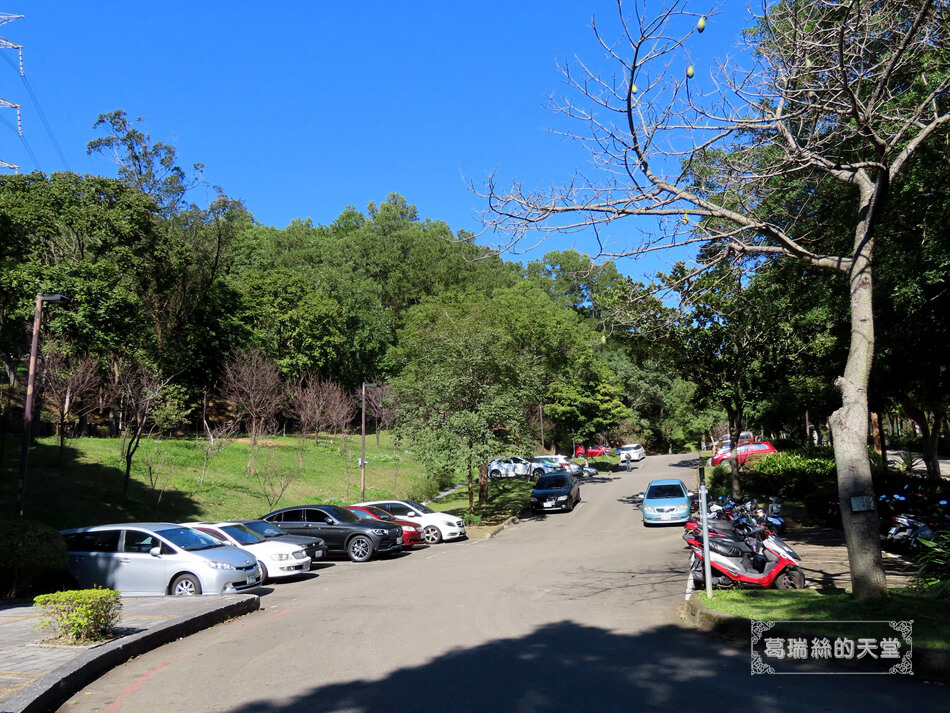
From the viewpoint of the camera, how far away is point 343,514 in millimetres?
19453

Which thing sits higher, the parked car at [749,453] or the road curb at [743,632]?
the parked car at [749,453]

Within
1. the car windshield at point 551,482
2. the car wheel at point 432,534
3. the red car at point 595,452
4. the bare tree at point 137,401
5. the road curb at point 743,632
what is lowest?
the car wheel at point 432,534

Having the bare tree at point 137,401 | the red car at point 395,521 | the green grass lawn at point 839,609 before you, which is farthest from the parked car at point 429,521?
the green grass lawn at point 839,609

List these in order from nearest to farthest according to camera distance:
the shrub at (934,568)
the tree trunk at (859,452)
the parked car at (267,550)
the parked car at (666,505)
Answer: the tree trunk at (859,452), the shrub at (934,568), the parked car at (267,550), the parked car at (666,505)

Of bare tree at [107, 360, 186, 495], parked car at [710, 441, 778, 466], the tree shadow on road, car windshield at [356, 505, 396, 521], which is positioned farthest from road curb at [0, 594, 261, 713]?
parked car at [710, 441, 778, 466]

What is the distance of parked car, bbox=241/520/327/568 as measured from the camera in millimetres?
17000

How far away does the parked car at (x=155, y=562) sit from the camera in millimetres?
12758

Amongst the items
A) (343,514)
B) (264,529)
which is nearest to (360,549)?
(343,514)

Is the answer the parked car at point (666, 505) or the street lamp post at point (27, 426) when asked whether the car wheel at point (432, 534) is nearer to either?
the parked car at point (666, 505)

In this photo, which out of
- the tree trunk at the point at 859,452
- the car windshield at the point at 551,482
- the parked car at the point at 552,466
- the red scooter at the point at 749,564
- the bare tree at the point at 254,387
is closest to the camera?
the tree trunk at the point at 859,452

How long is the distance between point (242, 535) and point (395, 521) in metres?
6.07

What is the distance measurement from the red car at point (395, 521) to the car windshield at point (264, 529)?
3110 millimetres

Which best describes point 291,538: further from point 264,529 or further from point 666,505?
point 666,505

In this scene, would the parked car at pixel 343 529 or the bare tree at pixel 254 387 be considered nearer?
the parked car at pixel 343 529
